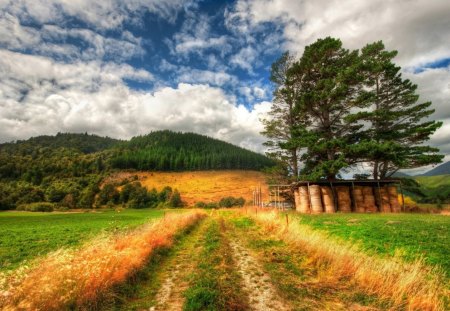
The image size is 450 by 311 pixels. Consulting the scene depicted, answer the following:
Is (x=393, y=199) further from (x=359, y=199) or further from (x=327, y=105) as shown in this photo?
(x=327, y=105)

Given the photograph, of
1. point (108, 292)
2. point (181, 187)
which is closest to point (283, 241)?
point (108, 292)

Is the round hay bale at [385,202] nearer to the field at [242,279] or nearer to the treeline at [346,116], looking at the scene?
the treeline at [346,116]

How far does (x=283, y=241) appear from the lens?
12.3 m

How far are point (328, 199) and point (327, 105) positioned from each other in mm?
11118

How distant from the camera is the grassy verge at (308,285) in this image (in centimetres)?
570

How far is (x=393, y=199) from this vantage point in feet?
89.5

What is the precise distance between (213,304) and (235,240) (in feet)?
29.4

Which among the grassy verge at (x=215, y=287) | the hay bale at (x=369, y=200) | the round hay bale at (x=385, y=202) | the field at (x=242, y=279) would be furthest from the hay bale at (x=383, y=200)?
the grassy verge at (x=215, y=287)

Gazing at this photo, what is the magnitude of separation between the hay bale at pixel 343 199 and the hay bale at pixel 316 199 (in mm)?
2265

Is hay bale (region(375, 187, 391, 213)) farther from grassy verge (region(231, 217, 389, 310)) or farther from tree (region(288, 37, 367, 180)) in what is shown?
grassy verge (region(231, 217, 389, 310))

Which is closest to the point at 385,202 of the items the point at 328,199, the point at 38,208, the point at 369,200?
the point at 369,200

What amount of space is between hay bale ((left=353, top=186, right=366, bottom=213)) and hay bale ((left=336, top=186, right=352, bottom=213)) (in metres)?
0.65

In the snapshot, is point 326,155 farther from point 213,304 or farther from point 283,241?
point 213,304

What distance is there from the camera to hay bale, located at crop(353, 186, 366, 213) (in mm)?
27513
